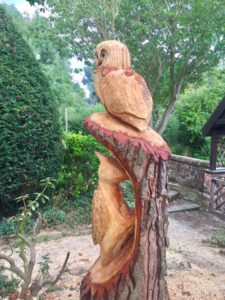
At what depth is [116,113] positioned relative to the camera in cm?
227

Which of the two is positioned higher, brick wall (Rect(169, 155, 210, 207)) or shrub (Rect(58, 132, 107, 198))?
shrub (Rect(58, 132, 107, 198))

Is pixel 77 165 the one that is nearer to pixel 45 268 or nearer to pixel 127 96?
pixel 45 268

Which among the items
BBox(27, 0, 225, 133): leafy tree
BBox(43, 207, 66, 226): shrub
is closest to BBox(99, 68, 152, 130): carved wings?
BBox(43, 207, 66, 226): shrub

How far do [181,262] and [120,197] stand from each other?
2153mm

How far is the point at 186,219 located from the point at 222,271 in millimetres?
2958

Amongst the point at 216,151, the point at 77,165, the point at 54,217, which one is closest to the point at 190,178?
the point at 216,151

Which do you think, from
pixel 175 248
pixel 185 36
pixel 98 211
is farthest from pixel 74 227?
pixel 185 36

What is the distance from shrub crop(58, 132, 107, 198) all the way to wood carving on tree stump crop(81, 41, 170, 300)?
3.91 m

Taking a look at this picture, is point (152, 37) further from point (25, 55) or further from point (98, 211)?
point (98, 211)

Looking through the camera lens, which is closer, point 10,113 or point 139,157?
point 139,157

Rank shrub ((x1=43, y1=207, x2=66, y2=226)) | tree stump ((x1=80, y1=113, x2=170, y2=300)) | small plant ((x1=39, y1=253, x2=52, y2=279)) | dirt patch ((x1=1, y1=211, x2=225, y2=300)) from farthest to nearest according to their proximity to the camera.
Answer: shrub ((x1=43, y1=207, x2=66, y2=226)) → dirt patch ((x1=1, y1=211, x2=225, y2=300)) → small plant ((x1=39, y1=253, x2=52, y2=279)) → tree stump ((x1=80, y1=113, x2=170, y2=300))

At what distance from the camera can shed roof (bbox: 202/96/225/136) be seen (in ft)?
19.7

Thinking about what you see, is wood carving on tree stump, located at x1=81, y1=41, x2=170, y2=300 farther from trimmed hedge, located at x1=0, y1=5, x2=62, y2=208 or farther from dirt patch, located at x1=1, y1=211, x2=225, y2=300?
trimmed hedge, located at x1=0, y1=5, x2=62, y2=208

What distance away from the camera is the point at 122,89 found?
2.20 m
